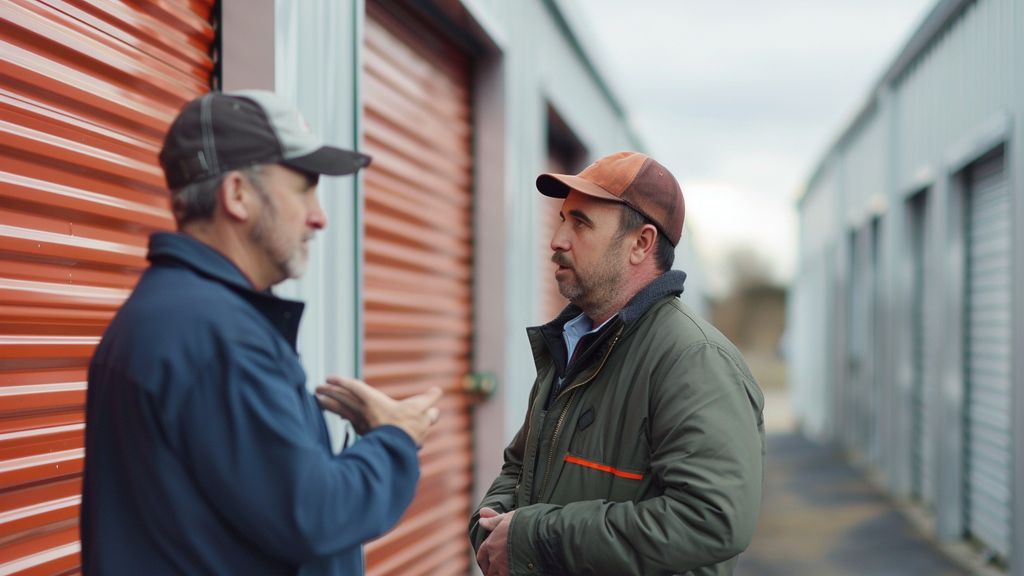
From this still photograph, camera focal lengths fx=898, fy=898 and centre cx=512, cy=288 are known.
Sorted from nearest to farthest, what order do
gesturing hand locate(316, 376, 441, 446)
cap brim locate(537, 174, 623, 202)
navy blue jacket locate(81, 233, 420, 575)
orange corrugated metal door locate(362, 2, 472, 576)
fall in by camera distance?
navy blue jacket locate(81, 233, 420, 575) < gesturing hand locate(316, 376, 441, 446) < cap brim locate(537, 174, 623, 202) < orange corrugated metal door locate(362, 2, 472, 576)

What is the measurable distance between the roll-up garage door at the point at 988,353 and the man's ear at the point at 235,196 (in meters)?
7.42

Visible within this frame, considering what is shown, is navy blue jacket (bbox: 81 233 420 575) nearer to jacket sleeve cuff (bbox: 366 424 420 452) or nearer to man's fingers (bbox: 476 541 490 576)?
jacket sleeve cuff (bbox: 366 424 420 452)

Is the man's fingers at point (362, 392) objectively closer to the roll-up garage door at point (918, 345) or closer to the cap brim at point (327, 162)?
the cap brim at point (327, 162)

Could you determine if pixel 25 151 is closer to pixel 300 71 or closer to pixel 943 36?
pixel 300 71

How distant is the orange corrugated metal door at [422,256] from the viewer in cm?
472

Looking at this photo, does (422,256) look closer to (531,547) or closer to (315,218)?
(531,547)

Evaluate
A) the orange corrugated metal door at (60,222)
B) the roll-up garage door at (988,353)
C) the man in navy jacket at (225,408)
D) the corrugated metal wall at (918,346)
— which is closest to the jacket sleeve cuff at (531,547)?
the man in navy jacket at (225,408)

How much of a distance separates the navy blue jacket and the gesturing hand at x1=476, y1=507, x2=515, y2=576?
711mm

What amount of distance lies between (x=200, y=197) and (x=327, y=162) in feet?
0.82

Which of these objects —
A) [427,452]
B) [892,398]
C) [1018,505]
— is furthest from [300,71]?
[892,398]

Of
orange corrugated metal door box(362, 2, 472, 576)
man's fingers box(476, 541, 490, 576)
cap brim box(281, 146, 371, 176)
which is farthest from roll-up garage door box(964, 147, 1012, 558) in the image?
cap brim box(281, 146, 371, 176)

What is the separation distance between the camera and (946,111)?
9.28 metres

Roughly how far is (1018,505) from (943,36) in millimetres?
5326

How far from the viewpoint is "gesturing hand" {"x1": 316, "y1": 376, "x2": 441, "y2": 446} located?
1772 millimetres
